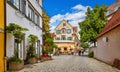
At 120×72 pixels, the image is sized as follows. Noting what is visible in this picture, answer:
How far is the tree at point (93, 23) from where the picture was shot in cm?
4700

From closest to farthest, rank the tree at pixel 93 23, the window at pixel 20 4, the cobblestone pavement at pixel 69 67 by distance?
the cobblestone pavement at pixel 69 67 < the window at pixel 20 4 < the tree at pixel 93 23

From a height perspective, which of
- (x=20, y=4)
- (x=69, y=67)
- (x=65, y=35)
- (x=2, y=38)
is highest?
(x=65, y=35)

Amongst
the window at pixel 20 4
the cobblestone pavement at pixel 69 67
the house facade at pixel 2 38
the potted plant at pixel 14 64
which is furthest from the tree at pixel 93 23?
the house facade at pixel 2 38

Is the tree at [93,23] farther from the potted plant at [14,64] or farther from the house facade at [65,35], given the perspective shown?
the potted plant at [14,64]

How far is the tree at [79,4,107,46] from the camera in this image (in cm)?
4700

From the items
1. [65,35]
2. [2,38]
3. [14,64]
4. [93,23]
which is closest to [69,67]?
[14,64]

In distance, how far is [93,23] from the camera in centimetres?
4769

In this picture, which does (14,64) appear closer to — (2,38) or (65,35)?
(2,38)

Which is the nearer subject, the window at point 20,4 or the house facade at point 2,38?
the house facade at point 2,38

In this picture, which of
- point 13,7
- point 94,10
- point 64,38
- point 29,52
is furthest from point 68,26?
point 13,7

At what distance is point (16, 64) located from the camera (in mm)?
15195

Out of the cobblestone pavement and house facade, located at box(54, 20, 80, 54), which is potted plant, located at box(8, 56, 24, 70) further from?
house facade, located at box(54, 20, 80, 54)

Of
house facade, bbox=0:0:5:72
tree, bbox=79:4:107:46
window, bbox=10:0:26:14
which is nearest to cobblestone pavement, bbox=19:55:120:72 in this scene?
house facade, bbox=0:0:5:72

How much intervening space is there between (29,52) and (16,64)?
695 centimetres
